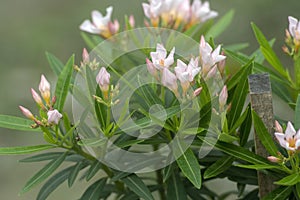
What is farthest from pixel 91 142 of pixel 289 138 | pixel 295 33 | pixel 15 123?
pixel 295 33

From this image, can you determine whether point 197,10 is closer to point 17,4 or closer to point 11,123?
point 11,123

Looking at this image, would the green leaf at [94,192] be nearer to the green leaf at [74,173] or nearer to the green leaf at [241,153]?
the green leaf at [74,173]

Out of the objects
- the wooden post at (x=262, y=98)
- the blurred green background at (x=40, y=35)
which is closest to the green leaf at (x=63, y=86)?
the wooden post at (x=262, y=98)

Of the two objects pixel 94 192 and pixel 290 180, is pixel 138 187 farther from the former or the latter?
pixel 290 180

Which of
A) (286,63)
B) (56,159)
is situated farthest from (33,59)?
(56,159)

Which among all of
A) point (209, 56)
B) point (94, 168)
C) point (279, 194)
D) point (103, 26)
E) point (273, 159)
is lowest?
point (279, 194)
